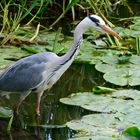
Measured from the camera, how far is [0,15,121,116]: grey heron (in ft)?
12.0

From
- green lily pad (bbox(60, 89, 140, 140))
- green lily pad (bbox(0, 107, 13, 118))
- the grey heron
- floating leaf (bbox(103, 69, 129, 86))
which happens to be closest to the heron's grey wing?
the grey heron

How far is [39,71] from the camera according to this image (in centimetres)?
367

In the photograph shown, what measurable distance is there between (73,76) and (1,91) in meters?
1.02

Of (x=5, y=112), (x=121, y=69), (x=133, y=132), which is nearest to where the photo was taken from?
(x=133, y=132)

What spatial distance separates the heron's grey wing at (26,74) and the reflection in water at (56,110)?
0.22m

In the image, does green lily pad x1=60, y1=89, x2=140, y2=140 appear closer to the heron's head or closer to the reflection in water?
the reflection in water

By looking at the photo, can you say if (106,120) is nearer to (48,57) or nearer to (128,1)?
(48,57)

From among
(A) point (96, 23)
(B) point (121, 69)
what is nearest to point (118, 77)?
(B) point (121, 69)

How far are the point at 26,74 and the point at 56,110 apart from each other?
0.34 m

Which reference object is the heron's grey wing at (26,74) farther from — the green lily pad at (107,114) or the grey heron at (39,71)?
the green lily pad at (107,114)

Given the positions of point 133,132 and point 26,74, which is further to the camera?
point 26,74

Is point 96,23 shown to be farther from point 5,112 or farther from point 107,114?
point 5,112

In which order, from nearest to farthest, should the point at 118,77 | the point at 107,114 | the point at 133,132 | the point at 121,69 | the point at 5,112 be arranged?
the point at 133,132 < the point at 107,114 < the point at 5,112 < the point at 118,77 < the point at 121,69

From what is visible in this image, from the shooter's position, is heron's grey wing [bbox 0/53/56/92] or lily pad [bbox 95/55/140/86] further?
lily pad [bbox 95/55/140/86]
